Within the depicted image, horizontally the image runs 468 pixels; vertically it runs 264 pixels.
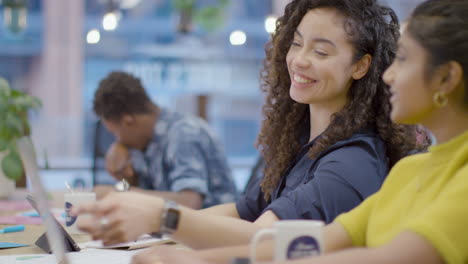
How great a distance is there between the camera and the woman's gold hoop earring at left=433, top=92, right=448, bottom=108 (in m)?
1.14

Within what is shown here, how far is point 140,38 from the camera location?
6.02m

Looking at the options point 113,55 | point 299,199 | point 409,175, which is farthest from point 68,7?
point 409,175

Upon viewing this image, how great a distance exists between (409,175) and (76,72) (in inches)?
192

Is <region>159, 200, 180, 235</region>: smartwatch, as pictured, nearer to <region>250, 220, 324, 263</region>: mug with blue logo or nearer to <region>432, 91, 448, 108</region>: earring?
<region>250, 220, 324, 263</region>: mug with blue logo

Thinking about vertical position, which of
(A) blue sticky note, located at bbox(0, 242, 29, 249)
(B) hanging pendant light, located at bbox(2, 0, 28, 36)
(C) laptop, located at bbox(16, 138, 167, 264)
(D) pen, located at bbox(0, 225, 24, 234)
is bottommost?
(D) pen, located at bbox(0, 225, 24, 234)

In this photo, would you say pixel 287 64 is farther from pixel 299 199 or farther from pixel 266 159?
pixel 299 199

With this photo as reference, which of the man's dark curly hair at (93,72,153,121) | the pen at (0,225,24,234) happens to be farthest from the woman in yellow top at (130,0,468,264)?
the man's dark curly hair at (93,72,153,121)

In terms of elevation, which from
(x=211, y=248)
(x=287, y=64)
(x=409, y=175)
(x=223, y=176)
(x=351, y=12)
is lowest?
(x=223, y=176)

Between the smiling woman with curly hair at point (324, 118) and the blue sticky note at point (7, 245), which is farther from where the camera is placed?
the blue sticky note at point (7, 245)

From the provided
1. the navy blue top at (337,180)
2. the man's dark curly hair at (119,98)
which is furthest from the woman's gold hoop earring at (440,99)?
the man's dark curly hair at (119,98)

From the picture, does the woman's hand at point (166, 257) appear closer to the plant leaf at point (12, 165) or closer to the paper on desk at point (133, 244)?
the paper on desk at point (133, 244)

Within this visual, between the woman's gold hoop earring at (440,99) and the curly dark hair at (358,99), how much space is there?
632 millimetres

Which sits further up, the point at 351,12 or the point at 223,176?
the point at 351,12

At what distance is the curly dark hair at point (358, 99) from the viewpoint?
1788 millimetres
